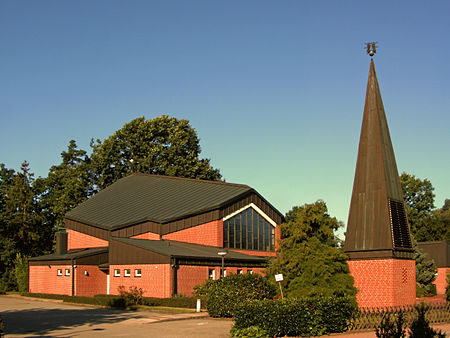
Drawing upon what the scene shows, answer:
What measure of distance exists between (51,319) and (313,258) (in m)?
13.7

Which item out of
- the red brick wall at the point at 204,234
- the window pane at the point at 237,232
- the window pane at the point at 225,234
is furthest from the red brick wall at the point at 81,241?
the window pane at the point at 237,232

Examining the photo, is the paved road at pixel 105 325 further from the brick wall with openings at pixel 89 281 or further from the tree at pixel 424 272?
the tree at pixel 424 272

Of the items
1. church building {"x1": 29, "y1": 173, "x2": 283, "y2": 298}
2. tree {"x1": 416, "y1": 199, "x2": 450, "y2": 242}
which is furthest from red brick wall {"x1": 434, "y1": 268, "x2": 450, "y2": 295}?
church building {"x1": 29, "y1": 173, "x2": 283, "y2": 298}

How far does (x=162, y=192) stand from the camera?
180ft

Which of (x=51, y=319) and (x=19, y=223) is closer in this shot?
(x=51, y=319)

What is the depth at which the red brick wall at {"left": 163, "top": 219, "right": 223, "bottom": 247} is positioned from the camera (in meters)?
46.5

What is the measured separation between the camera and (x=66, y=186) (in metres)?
70.5

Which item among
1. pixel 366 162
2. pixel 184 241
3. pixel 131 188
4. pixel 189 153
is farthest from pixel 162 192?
pixel 366 162

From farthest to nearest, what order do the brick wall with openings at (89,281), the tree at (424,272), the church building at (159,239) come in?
the tree at (424,272) → the brick wall with openings at (89,281) → the church building at (159,239)

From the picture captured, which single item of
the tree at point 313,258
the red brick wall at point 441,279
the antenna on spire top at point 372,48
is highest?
the antenna on spire top at point 372,48

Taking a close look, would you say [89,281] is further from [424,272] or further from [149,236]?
[424,272]

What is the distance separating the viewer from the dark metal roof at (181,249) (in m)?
38.3

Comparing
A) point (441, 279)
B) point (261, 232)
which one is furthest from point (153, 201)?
point (441, 279)

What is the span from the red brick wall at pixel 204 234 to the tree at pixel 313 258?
19458mm
